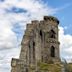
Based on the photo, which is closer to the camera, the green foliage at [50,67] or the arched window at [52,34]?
the green foliage at [50,67]

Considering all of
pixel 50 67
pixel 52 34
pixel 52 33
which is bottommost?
pixel 50 67

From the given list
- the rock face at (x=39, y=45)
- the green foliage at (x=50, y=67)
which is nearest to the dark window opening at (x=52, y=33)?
the rock face at (x=39, y=45)

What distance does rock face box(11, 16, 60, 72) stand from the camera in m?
43.0

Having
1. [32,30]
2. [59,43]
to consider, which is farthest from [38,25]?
[59,43]

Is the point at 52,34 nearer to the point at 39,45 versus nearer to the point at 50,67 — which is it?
the point at 39,45

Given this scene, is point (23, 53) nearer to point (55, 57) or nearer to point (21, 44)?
point (21, 44)

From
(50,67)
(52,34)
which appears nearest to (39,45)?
(52,34)

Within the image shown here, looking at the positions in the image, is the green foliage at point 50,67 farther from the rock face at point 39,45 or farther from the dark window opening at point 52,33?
Answer: the dark window opening at point 52,33

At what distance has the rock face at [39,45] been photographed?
43.0m

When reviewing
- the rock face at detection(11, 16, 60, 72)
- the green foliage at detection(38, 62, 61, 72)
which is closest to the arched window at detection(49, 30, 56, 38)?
the rock face at detection(11, 16, 60, 72)

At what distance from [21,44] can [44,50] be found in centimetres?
352

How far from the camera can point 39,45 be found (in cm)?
4450

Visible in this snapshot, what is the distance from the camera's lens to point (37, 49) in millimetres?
44156

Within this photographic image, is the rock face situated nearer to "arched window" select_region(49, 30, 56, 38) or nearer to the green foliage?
"arched window" select_region(49, 30, 56, 38)
